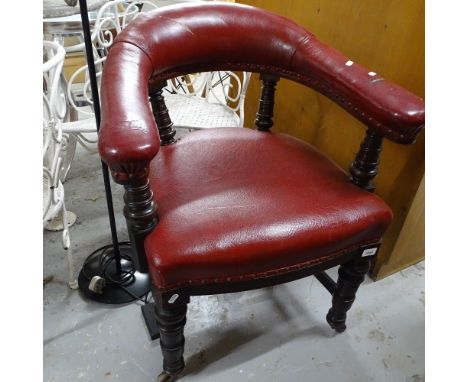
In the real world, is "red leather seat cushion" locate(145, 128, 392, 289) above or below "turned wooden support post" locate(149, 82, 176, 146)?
below

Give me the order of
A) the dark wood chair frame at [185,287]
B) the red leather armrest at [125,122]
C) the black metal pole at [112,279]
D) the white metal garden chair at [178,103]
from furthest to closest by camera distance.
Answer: the white metal garden chair at [178,103]
the black metal pole at [112,279]
the dark wood chair frame at [185,287]
the red leather armrest at [125,122]

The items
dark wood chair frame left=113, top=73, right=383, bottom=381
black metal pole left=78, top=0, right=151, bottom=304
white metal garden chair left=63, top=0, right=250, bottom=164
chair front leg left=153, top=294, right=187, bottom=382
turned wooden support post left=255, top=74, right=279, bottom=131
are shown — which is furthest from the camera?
white metal garden chair left=63, top=0, right=250, bottom=164

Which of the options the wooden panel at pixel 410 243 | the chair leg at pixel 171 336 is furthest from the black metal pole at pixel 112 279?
the wooden panel at pixel 410 243

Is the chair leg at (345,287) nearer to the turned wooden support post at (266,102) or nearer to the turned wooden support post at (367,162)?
the turned wooden support post at (367,162)

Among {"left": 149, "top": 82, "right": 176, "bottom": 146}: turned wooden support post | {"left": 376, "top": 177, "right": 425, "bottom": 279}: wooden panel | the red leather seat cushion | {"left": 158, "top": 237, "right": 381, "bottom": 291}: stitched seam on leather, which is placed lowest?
{"left": 376, "top": 177, "right": 425, "bottom": 279}: wooden panel

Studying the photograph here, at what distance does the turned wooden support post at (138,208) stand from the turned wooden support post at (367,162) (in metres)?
0.52

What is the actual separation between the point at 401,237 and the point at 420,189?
214 mm

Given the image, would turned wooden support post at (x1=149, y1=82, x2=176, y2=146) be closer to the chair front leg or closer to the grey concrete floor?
the chair front leg

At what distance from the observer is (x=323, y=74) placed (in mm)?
881

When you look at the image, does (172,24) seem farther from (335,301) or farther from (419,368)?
(419,368)

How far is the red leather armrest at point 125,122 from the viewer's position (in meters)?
0.54

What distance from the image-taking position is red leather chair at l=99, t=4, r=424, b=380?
67 cm

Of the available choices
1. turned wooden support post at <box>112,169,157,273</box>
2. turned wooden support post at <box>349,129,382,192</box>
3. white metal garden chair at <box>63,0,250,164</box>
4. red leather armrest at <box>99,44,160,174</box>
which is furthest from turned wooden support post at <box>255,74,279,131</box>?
turned wooden support post at <box>112,169,157,273</box>

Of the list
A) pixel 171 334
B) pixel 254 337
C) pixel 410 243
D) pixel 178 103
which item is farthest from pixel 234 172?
pixel 410 243
